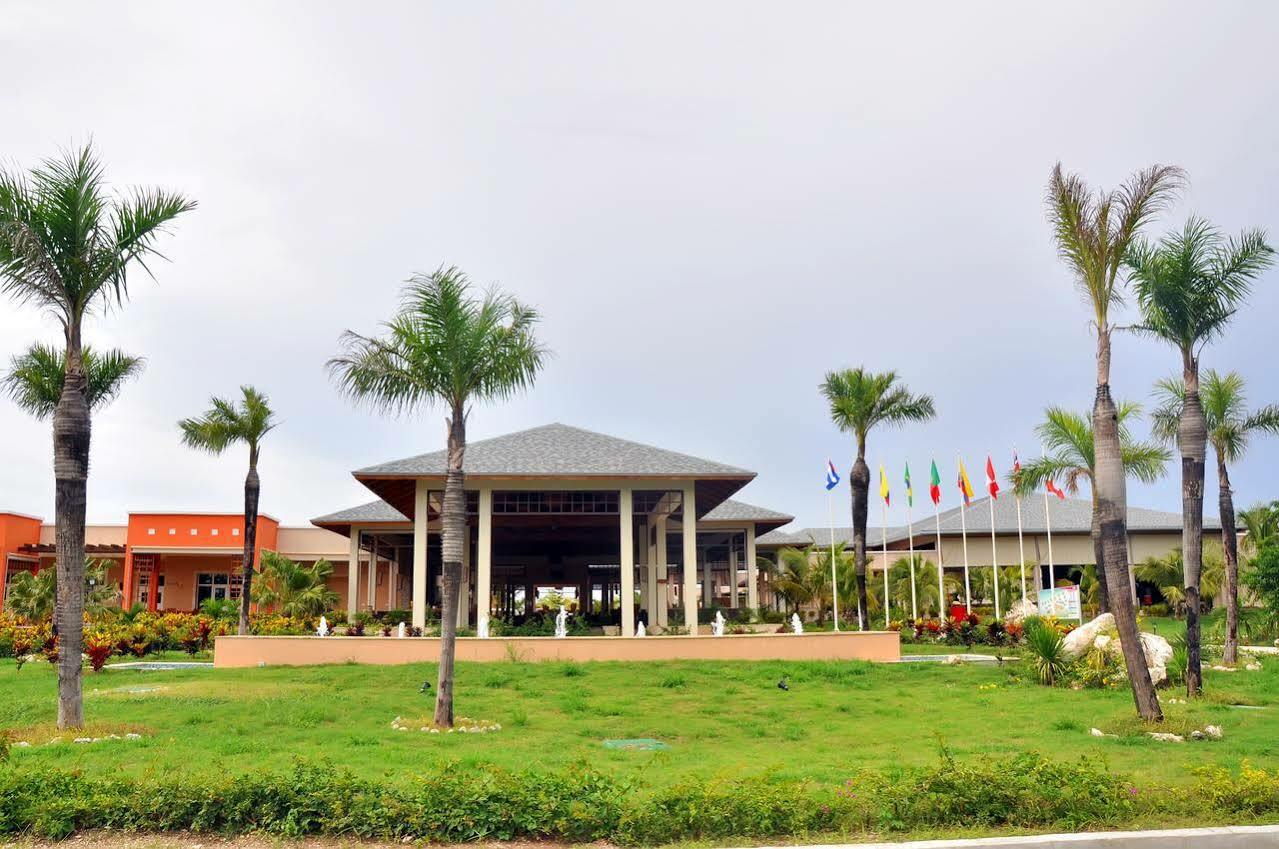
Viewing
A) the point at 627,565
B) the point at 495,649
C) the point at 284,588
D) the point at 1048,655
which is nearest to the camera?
the point at 1048,655

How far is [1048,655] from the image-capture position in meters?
21.0

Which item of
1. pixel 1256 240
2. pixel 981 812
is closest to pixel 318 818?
pixel 981 812

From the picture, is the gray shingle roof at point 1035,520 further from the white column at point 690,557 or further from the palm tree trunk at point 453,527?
the palm tree trunk at point 453,527

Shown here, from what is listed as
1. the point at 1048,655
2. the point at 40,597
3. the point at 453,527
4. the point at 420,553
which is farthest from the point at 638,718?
the point at 40,597

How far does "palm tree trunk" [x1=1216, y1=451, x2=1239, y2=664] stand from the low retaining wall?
925cm

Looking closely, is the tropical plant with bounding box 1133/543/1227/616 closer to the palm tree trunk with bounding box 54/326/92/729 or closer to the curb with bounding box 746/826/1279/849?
the curb with bounding box 746/826/1279/849

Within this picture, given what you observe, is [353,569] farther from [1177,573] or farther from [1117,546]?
[1177,573]

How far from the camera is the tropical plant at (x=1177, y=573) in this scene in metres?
41.8

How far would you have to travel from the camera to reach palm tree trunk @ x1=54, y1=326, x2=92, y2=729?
1377 centimetres

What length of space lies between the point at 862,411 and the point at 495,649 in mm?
13358

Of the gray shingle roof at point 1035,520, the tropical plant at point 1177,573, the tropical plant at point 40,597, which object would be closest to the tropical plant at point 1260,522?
the tropical plant at point 1177,573

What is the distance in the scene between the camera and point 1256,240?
1764 centimetres

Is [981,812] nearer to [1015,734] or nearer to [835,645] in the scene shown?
[1015,734]

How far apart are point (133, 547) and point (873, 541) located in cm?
4071
